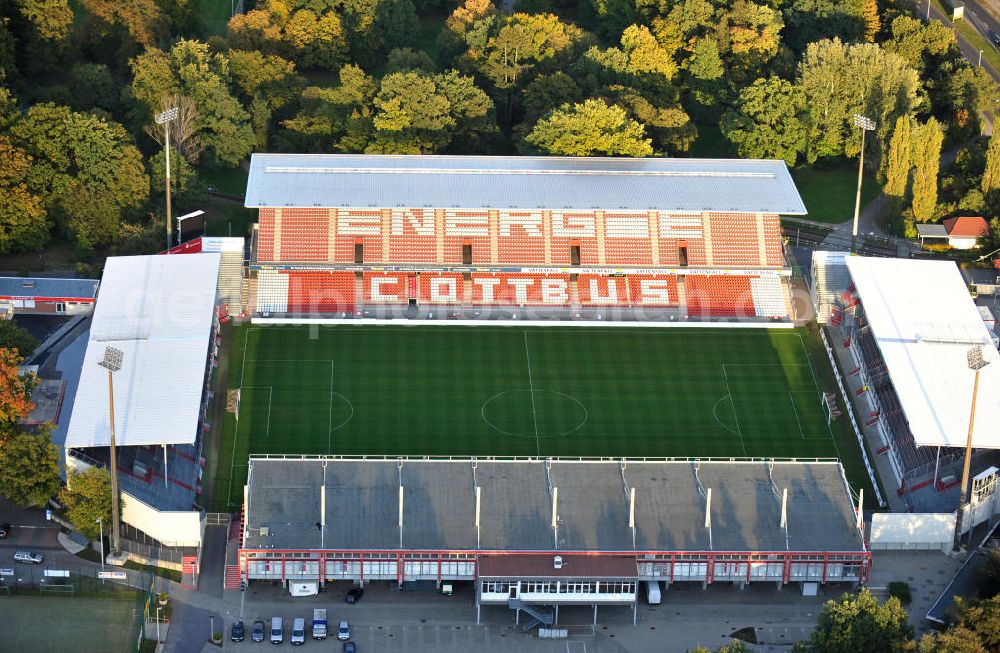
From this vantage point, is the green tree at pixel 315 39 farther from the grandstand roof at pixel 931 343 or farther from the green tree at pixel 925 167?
the grandstand roof at pixel 931 343

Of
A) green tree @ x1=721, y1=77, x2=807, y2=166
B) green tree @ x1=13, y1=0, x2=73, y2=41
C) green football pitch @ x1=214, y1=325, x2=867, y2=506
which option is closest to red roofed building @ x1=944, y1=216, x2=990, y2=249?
green tree @ x1=721, y1=77, x2=807, y2=166

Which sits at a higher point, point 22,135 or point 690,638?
point 22,135

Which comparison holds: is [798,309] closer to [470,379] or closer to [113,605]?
[470,379]

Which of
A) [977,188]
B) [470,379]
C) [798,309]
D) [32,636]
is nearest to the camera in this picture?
[32,636]

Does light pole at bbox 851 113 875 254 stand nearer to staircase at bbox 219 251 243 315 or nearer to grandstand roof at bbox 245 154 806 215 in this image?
grandstand roof at bbox 245 154 806 215

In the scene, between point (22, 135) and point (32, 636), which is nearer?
point (32, 636)

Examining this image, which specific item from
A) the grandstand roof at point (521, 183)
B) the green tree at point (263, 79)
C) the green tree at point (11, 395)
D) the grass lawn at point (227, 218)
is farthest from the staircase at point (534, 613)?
the green tree at point (263, 79)

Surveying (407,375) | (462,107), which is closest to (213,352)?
(407,375)
